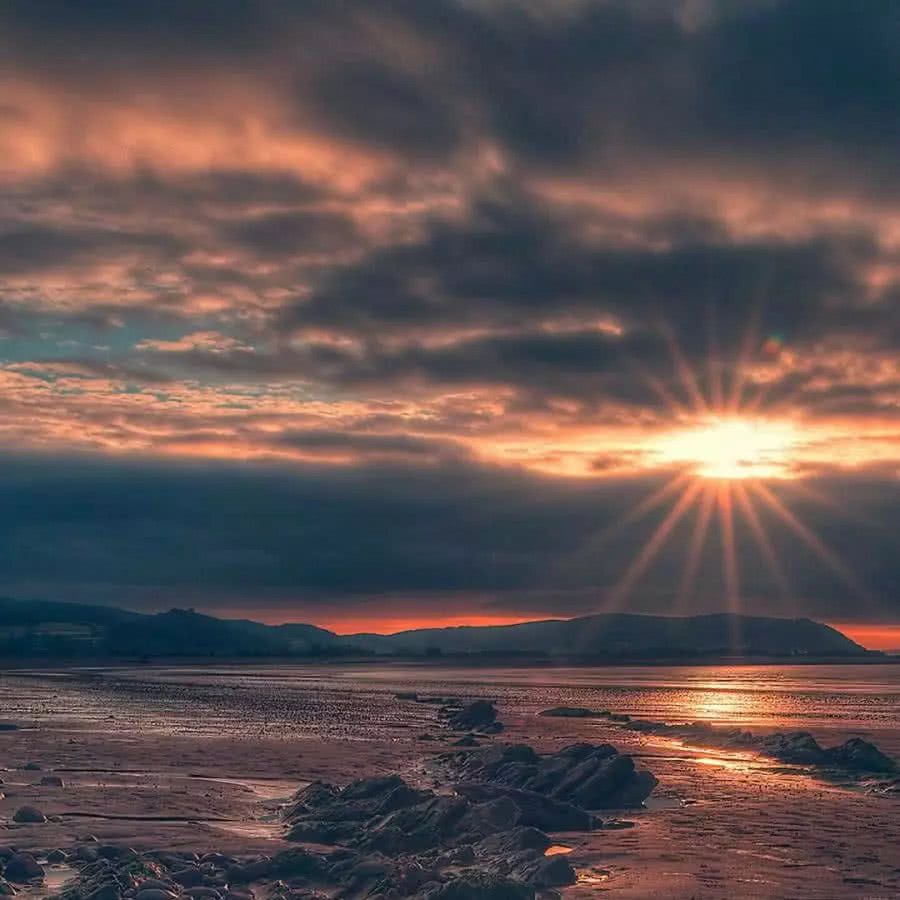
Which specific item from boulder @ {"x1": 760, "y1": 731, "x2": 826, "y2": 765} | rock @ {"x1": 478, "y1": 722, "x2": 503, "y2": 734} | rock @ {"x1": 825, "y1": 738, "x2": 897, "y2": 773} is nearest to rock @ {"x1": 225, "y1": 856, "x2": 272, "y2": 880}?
rock @ {"x1": 825, "y1": 738, "x2": 897, "y2": 773}

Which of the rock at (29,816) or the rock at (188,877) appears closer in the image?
the rock at (188,877)

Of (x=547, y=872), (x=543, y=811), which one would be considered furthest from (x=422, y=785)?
(x=547, y=872)

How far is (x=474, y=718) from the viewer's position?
73312 millimetres

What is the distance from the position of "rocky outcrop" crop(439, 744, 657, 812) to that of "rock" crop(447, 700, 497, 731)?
2643cm

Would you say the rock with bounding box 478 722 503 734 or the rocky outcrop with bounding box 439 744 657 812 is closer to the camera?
the rocky outcrop with bounding box 439 744 657 812

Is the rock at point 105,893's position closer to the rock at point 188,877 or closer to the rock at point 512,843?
the rock at point 188,877

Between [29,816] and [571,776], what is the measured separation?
58.8ft

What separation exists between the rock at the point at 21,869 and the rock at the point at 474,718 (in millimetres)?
46363

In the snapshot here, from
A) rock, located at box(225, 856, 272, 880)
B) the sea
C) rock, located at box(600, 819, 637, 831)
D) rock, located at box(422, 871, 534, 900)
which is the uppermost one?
rock, located at box(422, 871, 534, 900)

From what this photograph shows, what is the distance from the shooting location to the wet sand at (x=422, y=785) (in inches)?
1069

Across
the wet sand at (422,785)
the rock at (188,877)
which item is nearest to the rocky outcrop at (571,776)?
the wet sand at (422,785)

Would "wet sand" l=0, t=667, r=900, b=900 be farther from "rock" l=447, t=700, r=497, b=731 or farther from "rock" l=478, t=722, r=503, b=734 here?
"rock" l=447, t=700, r=497, b=731

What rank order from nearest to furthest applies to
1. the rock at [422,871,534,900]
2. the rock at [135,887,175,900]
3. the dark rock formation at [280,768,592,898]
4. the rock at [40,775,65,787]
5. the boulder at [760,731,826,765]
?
the rock at [422,871,534,900]
the rock at [135,887,175,900]
the dark rock formation at [280,768,592,898]
the rock at [40,775,65,787]
the boulder at [760,731,826,765]

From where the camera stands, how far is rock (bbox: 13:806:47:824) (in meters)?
33.3
